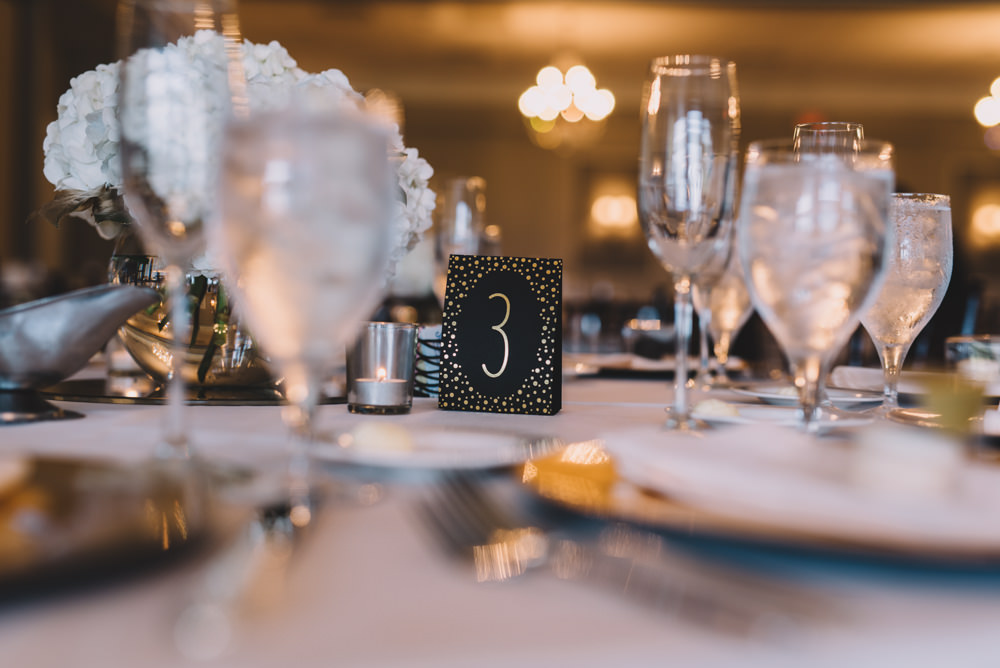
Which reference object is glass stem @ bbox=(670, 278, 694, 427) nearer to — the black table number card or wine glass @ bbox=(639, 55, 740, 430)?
wine glass @ bbox=(639, 55, 740, 430)

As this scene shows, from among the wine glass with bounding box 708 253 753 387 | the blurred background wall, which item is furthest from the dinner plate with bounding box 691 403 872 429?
the blurred background wall

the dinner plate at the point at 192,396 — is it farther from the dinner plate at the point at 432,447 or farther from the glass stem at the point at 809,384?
the glass stem at the point at 809,384

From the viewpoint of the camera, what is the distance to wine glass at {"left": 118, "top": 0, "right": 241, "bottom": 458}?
0.61 meters

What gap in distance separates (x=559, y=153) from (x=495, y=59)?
1.72 meters

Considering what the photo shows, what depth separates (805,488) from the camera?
0.48m

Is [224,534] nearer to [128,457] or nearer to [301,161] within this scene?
[301,161]

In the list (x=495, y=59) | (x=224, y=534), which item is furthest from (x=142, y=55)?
(x=495, y=59)

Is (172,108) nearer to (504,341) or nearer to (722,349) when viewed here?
(504,341)

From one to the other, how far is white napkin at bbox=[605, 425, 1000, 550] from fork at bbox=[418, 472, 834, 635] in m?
0.05

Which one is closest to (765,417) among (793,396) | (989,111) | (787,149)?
(793,396)

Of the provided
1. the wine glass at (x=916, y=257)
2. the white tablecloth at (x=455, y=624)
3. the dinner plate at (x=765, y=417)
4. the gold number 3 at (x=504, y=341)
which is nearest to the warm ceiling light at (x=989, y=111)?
the wine glass at (x=916, y=257)

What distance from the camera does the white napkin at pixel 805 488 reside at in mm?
433

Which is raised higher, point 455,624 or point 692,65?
point 692,65

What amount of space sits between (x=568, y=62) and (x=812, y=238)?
7185 millimetres
